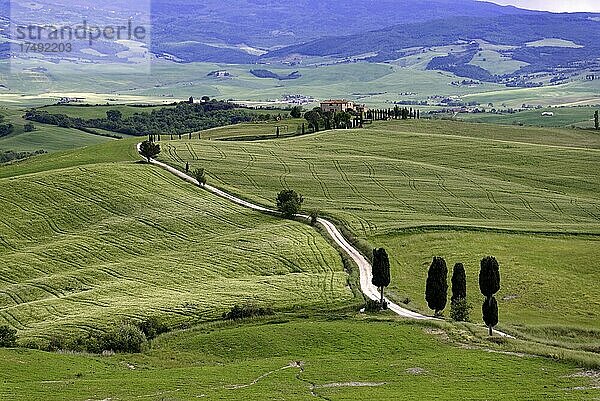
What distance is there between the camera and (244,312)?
2665 inches

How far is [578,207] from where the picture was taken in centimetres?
11788

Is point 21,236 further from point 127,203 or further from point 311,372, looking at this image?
point 311,372

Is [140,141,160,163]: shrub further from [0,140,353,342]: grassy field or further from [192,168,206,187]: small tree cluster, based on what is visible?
[192,168,206,187]: small tree cluster

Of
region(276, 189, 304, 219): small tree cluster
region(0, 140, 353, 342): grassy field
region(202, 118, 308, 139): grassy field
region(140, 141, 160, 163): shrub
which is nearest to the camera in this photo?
region(0, 140, 353, 342): grassy field

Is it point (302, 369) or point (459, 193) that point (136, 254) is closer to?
point (302, 369)

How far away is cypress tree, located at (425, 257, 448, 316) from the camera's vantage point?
6725 cm

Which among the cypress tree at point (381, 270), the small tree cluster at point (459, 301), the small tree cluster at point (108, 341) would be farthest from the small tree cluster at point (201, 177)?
the small tree cluster at point (108, 341)

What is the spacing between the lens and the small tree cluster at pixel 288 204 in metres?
107

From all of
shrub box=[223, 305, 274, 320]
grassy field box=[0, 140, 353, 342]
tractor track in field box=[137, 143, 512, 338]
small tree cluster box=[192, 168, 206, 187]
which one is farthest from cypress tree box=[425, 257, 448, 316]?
small tree cluster box=[192, 168, 206, 187]

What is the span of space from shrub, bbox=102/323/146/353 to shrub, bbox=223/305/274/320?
9.42m

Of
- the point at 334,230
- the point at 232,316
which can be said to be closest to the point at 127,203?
the point at 334,230

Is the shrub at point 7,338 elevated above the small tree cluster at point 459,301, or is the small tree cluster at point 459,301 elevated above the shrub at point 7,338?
the small tree cluster at point 459,301

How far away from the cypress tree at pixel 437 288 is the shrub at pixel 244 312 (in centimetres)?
1217

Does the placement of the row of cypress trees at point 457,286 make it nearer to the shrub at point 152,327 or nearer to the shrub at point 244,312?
the shrub at point 244,312
